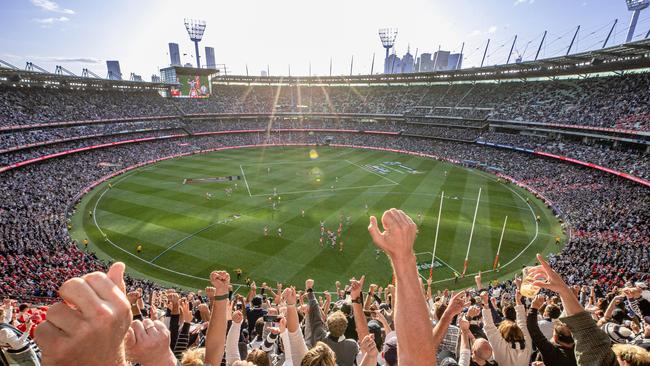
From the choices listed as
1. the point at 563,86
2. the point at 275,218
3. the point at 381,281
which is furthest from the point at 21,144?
the point at 563,86

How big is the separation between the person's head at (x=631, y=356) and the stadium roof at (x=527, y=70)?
50.0 metres

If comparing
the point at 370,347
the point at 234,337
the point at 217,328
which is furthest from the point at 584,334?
the point at 234,337

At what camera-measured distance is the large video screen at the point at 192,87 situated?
279 feet

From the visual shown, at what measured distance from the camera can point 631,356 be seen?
350cm

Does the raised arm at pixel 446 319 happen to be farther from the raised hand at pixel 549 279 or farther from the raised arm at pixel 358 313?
the raised arm at pixel 358 313

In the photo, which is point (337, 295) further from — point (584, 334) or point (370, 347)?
point (370, 347)

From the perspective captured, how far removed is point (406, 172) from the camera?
2124 inches

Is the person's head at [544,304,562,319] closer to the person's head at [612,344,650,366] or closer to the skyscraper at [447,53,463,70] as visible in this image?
the person's head at [612,344,650,366]

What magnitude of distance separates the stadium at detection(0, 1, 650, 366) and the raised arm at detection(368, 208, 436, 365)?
15 millimetres

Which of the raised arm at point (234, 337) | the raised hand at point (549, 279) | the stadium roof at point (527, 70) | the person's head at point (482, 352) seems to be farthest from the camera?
the stadium roof at point (527, 70)

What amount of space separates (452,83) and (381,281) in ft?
244

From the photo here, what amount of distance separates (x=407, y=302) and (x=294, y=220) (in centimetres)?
3286

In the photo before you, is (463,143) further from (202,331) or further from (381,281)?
(202,331)

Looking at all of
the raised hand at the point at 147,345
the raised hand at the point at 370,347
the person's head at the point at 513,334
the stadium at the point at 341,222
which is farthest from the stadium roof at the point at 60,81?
the person's head at the point at 513,334
